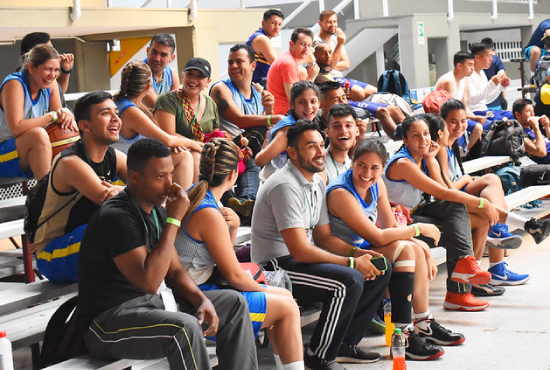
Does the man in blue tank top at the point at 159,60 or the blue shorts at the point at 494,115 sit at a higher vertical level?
the man in blue tank top at the point at 159,60

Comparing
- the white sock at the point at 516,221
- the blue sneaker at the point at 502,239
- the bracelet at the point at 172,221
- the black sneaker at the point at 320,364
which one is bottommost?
the black sneaker at the point at 320,364

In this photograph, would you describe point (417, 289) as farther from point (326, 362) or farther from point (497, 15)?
point (497, 15)

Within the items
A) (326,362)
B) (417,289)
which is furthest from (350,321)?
(417,289)

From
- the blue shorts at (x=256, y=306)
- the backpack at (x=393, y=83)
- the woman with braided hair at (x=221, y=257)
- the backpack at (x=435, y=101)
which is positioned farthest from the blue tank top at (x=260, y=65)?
the blue shorts at (x=256, y=306)

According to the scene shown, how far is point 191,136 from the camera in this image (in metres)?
5.76

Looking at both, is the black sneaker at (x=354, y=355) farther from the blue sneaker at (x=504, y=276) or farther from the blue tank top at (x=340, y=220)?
the blue sneaker at (x=504, y=276)

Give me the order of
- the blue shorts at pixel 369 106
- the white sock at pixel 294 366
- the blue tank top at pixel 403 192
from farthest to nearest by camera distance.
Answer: the blue shorts at pixel 369 106, the blue tank top at pixel 403 192, the white sock at pixel 294 366

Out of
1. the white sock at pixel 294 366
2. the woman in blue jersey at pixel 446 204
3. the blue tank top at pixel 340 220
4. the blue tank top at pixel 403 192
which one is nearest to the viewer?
the white sock at pixel 294 366

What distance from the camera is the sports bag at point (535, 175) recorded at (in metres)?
8.25

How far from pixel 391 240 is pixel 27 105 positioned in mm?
2348

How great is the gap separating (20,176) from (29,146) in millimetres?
330

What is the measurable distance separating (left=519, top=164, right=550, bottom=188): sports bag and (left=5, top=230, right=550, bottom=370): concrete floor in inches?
68.4

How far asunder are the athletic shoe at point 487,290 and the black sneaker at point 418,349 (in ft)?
4.88

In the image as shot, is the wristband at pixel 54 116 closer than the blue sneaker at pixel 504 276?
Yes
